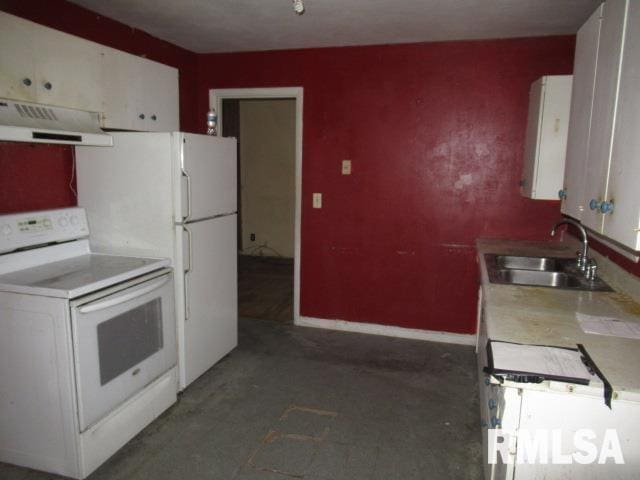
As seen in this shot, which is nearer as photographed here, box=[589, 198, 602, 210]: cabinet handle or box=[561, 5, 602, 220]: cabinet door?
box=[589, 198, 602, 210]: cabinet handle

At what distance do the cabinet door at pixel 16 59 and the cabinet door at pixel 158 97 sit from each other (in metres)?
0.74

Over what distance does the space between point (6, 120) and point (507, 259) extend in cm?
286

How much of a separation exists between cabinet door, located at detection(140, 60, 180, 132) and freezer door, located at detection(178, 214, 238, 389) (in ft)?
2.40

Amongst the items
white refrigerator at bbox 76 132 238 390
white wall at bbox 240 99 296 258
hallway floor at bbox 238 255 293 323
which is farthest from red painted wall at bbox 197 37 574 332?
white wall at bbox 240 99 296 258

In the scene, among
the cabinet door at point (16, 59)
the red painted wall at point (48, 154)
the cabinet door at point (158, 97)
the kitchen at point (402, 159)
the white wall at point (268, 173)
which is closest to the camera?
the cabinet door at point (16, 59)

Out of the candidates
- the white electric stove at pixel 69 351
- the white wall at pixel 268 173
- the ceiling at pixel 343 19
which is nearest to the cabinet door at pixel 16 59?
the white electric stove at pixel 69 351

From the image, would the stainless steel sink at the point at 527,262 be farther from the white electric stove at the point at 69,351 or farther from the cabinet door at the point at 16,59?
the cabinet door at the point at 16,59

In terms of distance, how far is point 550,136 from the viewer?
2.86 metres

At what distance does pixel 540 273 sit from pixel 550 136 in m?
0.89

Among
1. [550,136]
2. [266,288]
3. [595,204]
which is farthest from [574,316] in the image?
[266,288]

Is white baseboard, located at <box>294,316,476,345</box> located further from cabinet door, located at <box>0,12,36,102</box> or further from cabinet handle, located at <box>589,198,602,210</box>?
cabinet door, located at <box>0,12,36,102</box>

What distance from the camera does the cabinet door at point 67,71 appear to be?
85.2 inches

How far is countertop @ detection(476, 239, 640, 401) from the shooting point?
1402 mm

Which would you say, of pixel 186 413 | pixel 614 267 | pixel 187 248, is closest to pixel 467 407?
pixel 614 267
